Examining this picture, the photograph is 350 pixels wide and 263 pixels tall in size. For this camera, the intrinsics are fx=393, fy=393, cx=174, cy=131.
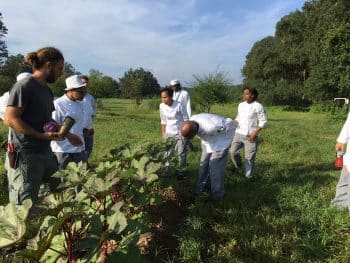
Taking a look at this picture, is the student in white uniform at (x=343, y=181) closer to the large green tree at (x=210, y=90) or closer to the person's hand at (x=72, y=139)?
the person's hand at (x=72, y=139)

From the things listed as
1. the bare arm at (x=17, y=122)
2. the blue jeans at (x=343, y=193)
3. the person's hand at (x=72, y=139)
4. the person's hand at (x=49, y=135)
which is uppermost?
the bare arm at (x=17, y=122)

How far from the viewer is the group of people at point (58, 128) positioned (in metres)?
3.22

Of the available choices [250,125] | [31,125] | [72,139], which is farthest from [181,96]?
[31,125]

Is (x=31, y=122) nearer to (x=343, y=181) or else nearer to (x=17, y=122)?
(x=17, y=122)

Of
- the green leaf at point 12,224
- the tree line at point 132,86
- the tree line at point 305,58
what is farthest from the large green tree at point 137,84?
the green leaf at point 12,224

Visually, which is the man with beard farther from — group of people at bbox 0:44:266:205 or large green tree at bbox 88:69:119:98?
large green tree at bbox 88:69:119:98

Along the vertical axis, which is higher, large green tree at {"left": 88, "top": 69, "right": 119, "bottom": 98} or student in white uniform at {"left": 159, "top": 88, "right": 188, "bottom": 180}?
large green tree at {"left": 88, "top": 69, "right": 119, "bottom": 98}

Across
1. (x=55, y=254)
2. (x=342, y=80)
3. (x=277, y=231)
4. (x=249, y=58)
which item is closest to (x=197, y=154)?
(x=277, y=231)

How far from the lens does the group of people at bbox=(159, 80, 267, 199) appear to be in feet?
16.1

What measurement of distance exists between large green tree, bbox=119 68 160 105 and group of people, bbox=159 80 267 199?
107ft

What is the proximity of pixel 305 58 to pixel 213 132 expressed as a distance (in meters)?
31.9

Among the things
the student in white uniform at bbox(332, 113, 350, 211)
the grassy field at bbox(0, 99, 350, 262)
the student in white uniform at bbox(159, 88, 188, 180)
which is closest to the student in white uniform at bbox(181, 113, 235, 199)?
the grassy field at bbox(0, 99, 350, 262)

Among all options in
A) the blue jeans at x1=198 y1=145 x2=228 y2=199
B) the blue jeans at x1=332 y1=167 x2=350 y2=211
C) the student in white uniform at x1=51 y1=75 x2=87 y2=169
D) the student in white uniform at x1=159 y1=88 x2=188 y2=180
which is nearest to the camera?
the student in white uniform at x1=51 y1=75 x2=87 y2=169

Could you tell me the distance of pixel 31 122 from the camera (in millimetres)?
3264
